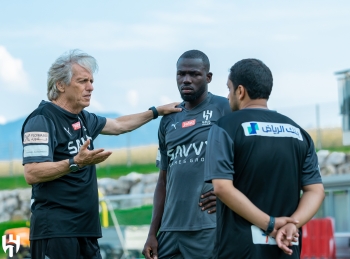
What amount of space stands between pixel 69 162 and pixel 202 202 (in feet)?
3.29

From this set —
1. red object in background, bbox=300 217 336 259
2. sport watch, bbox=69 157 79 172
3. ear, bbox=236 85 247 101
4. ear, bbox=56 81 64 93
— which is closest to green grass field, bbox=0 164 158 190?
red object in background, bbox=300 217 336 259

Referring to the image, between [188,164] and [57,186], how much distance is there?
3.13ft

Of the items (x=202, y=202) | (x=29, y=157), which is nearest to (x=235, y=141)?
(x=202, y=202)

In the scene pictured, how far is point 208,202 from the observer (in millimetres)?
5375

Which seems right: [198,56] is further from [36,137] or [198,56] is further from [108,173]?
[108,173]

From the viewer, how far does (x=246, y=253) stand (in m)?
4.20

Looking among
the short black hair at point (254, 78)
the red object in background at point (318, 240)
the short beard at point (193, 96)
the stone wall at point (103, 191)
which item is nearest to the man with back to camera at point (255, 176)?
the short black hair at point (254, 78)

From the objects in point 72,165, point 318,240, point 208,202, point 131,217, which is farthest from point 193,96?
point 318,240

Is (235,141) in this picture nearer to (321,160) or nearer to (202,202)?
(202,202)

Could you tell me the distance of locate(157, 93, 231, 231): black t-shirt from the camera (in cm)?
541

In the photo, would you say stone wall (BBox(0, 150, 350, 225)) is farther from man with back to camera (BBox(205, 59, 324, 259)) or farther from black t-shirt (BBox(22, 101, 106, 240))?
man with back to camera (BBox(205, 59, 324, 259))

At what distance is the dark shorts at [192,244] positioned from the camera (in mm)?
5371

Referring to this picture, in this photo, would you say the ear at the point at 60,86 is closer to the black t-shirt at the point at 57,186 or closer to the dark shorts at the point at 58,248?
the black t-shirt at the point at 57,186

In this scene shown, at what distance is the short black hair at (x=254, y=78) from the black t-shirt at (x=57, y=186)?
154cm
